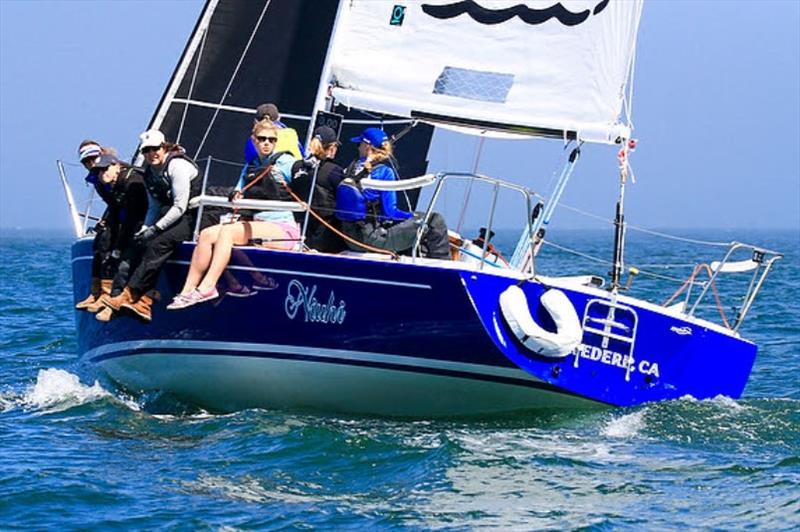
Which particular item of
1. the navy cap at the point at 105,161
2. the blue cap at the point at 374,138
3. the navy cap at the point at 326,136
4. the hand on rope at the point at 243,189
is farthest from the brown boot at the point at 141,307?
the blue cap at the point at 374,138

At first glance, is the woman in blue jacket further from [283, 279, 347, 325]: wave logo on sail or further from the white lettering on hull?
the white lettering on hull

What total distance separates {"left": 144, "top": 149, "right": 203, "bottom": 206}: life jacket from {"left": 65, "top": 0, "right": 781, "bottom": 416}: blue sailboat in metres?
0.20

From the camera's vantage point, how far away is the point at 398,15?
35.4ft

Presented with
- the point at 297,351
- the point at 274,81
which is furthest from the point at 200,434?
the point at 274,81

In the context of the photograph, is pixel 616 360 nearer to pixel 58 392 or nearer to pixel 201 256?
pixel 201 256

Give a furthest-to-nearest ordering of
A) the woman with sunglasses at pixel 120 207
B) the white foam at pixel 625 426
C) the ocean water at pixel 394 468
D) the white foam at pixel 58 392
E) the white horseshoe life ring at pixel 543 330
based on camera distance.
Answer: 1. the white foam at pixel 58 392
2. the woman with sunglasses at pixel 120 207
3. the white foam at pixel 625 426
4. the white horseshoe life ring at pixel 543 330
5. the ocean water at pixel 394 468

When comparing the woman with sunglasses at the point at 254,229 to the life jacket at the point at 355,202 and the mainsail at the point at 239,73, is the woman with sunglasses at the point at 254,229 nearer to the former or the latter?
the life jacket at the point at 355,202

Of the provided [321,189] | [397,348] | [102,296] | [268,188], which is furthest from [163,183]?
[397,348]

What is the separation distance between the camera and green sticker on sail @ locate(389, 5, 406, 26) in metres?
10.8

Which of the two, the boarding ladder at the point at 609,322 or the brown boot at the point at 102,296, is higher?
the boarding ladder at the point at 609,322

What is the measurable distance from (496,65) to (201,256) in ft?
9.15

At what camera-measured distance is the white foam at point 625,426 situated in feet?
29.8

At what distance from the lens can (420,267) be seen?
8906mm

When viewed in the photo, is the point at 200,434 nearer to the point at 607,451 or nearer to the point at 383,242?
the point at 383,242
